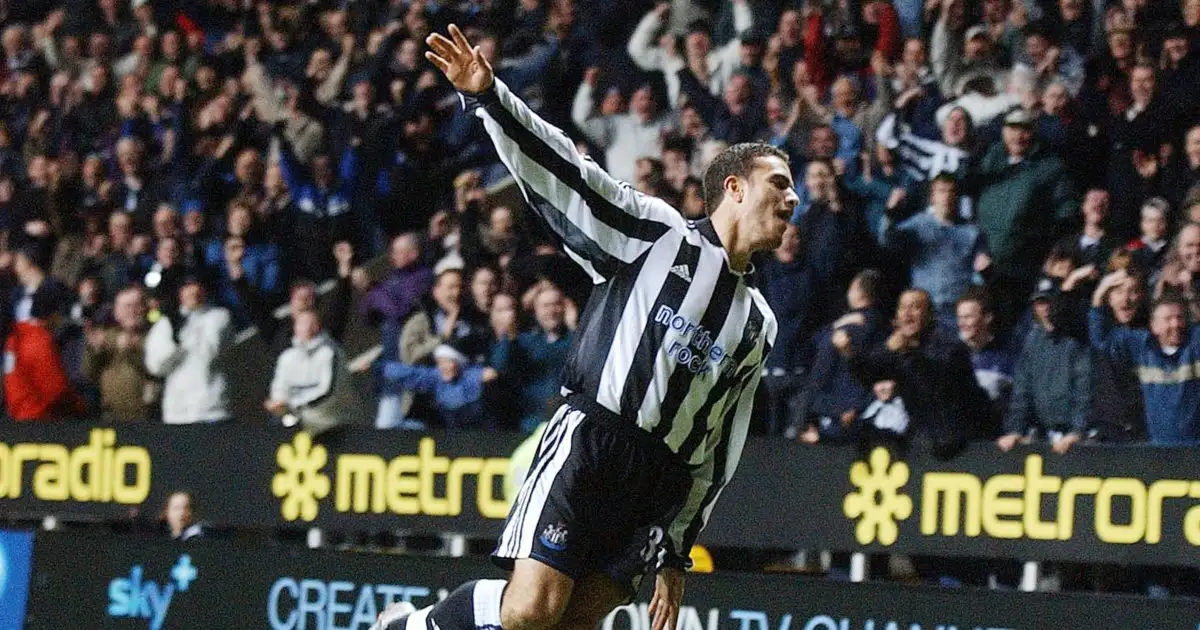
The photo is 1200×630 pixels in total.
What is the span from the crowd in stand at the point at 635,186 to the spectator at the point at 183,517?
22.5 inches

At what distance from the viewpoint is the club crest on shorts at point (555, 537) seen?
6.36 meters

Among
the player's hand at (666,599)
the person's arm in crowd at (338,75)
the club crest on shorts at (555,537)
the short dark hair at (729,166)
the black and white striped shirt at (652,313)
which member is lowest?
the player's hand at (666,599)

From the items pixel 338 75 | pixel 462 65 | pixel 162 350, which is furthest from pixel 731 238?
pixel 338 75

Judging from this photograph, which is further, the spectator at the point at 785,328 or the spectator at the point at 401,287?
the spectator at the point at 401,287

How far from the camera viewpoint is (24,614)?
12.1 metres

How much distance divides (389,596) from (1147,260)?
4243 millimetres

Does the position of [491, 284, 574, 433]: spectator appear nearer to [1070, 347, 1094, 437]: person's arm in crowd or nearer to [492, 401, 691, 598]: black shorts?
[1070, 347, 1094, 437]: person's arm in crowd

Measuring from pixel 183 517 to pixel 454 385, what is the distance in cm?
190

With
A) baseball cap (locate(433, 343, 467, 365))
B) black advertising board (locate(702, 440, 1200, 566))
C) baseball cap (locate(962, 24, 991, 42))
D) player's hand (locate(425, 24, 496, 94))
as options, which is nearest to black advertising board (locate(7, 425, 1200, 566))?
black advertising board (locate(702, 440, 1200, 566))

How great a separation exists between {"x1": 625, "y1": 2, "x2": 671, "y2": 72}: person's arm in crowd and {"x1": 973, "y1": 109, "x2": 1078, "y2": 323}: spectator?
3.39 m

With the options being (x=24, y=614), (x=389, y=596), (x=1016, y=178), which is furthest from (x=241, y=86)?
(x=1016, y=178)

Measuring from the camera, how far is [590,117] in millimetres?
13539

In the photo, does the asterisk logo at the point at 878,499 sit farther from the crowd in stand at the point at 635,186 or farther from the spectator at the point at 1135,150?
the spectator at the point at 1135,150

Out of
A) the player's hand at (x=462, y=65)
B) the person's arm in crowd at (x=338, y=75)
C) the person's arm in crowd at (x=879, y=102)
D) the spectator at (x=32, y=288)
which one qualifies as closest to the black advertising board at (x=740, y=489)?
the spectator at (x=32, y=288)
